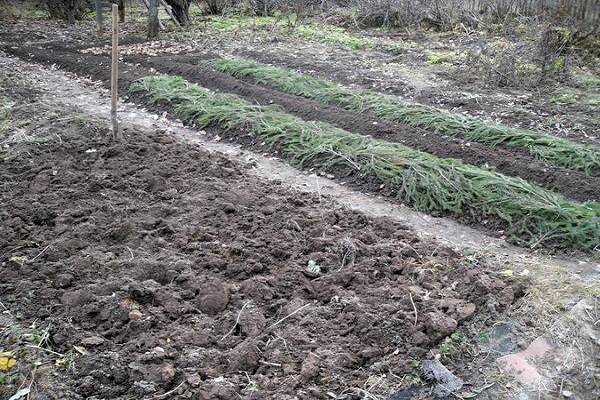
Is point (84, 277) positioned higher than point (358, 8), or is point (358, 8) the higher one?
point (358, 8)

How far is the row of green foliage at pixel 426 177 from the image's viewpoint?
413 centimetres

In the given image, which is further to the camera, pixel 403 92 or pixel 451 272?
pixel 403 92

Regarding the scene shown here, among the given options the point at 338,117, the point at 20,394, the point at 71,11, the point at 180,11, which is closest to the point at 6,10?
the point at 71,11

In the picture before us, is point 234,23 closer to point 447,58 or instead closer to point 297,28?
point 297,28

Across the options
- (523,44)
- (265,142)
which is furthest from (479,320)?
(523,44)

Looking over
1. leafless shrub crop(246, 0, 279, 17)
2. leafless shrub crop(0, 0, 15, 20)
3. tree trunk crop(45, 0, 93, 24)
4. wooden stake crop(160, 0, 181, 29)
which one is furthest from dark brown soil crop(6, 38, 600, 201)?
leafless shrub crop(246, 0, 279, 17)

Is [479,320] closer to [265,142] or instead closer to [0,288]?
[0,288]

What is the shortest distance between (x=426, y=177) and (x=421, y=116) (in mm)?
1694

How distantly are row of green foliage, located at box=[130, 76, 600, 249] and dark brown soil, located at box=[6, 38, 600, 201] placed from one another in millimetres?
370

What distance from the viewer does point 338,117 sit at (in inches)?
245

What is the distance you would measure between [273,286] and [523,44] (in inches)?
308

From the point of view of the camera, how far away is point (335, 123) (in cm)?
614

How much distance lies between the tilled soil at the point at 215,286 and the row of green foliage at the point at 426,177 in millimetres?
732

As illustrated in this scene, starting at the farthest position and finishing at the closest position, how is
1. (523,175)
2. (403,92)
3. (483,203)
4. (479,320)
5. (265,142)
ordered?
(403,92) < (265,142) < (523,175) < (483,203) < (479,320)
